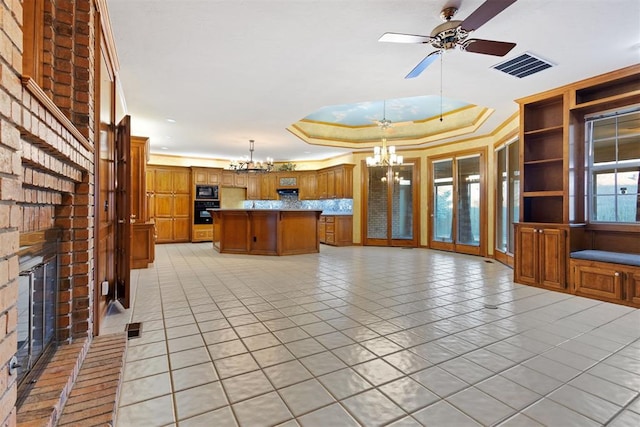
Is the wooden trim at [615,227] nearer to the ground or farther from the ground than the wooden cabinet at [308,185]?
nearer to the ground

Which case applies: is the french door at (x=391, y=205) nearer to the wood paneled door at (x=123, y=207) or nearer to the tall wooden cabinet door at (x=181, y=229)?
the tall wooden cabinet door at (x=181, y=229)

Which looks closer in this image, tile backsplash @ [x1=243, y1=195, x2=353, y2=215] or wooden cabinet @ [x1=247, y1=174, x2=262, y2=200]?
tile backsplash @ [x1=243, y1=195, x2=353, y2=215]

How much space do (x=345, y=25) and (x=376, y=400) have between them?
3015 mm

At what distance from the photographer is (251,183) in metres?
10.8

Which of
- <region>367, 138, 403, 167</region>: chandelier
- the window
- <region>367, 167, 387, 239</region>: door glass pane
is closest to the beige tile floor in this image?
the window

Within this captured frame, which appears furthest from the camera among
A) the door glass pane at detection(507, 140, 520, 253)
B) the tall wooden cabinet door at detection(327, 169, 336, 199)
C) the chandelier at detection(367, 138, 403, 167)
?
the tall wooden cabinet door at detection(327, 169, 336, 199)

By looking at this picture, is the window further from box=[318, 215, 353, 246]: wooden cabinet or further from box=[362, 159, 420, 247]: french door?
box=[318, 215, 353, 246]: wooden cabinet

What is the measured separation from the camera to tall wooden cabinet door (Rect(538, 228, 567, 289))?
410cm

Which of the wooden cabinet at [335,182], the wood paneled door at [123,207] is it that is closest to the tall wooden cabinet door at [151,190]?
the wooden cabinet at [335,182]

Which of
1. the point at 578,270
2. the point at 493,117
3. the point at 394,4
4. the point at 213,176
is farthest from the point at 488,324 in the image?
the point at 213,176

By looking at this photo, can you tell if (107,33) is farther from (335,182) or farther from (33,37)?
(335,182)

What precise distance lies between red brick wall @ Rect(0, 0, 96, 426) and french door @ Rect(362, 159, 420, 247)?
23.7 feet

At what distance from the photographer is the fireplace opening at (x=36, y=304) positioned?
5.15 ft

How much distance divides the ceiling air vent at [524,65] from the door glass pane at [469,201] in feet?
12.1
